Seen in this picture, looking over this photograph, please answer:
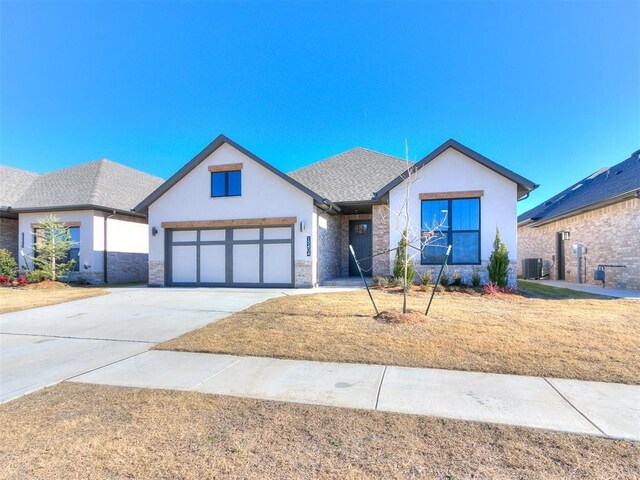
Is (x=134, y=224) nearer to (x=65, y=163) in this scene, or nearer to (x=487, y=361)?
(x=65, y=163)

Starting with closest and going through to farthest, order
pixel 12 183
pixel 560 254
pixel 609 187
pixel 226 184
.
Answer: pixel 226 184, pixel 609 187, pixel 560 254, pixel 12 183

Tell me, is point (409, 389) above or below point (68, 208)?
below

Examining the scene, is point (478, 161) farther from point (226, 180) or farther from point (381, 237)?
point (226, 180)

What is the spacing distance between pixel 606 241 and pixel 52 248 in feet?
80.9

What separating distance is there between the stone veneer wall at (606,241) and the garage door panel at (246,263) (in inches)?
576

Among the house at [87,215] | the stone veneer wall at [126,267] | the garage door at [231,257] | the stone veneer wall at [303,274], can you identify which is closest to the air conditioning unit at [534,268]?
the stone veneer wall at [303,274]

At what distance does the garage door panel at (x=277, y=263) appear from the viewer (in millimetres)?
13609

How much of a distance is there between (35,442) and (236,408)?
167 cm

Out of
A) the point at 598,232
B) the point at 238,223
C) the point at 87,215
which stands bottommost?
the point at 598,232

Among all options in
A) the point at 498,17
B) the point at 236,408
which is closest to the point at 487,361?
the point at 236,408

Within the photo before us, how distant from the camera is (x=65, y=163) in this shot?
21.4 meters

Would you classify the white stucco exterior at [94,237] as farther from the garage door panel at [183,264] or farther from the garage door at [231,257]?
the garage door panel at [183,264]

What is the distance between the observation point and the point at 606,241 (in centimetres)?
1388

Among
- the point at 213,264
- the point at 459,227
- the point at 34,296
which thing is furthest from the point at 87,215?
the point at 459,227
